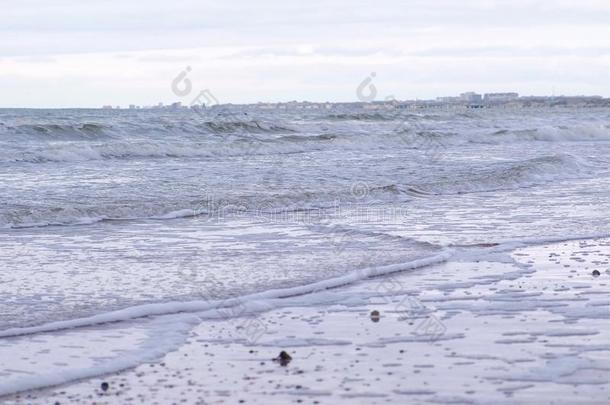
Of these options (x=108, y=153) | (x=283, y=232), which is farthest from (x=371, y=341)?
(x=108, y=153)

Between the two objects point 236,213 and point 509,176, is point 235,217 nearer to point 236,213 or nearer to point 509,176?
point 236,213

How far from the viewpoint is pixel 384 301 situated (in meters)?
8.60

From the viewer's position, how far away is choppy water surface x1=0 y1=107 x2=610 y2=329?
971 cm

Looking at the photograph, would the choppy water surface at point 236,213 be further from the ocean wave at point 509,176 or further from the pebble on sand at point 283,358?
the pebble on sand at point 283,358

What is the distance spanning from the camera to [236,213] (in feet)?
52.4

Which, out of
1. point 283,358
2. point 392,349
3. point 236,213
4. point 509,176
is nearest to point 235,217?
point 236,213

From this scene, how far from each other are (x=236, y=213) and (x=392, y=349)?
938 cm

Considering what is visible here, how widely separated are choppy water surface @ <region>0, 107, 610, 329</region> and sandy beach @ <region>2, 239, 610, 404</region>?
3.66ft

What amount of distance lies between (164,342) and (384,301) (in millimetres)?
2212

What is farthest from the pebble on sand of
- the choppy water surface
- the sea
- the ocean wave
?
the ocean wave

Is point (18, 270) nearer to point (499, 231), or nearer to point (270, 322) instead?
point (270, 322)

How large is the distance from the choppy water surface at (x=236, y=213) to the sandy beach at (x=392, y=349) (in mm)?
1116

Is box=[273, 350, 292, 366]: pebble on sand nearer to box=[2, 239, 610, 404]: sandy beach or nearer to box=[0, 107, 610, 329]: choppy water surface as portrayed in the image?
box=[2, 239, 610, 404]: sandy beach

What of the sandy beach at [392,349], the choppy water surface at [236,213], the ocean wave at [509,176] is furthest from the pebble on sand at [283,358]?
the ocean wave at [509,176]
